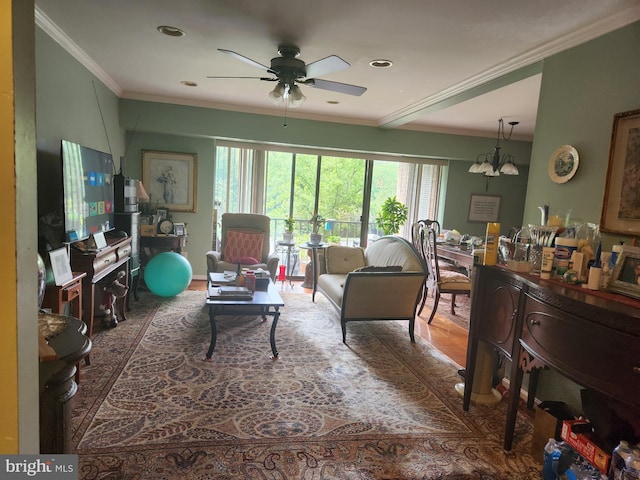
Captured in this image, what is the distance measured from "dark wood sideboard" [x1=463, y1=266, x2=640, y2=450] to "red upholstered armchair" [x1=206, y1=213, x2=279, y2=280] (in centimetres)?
273

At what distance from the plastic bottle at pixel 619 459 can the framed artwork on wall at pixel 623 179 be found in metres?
1.07

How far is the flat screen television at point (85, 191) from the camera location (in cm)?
294

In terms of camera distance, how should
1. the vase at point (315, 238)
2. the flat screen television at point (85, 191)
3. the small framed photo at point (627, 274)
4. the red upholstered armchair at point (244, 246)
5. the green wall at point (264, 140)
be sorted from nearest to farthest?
the small framed photo at point (627, 274), the flat screen television at point (85, 191), the red upholstered armchair at point (244, 246), the green wall at point (264, 140), the vase at point (315, 238)

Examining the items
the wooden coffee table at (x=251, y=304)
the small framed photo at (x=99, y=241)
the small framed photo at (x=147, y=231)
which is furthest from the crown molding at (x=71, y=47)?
the wooden coffee table at (x=251, y=304)

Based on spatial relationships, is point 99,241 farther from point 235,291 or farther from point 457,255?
point 457,255

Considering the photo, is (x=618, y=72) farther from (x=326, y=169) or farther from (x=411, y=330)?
(x=326, y=169)

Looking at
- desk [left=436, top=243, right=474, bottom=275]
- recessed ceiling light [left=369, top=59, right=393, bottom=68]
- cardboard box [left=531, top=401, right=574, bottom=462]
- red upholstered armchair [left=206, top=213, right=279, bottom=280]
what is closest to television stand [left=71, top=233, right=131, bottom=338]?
red upholstered armchair [left=206, top=213, right=279, bottom=280]

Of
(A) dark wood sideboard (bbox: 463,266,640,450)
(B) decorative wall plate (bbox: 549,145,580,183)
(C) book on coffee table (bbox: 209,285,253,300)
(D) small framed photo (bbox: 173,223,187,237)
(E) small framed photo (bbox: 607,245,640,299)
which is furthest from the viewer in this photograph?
(D) small framed photo (bbox: 173,223,187,237)

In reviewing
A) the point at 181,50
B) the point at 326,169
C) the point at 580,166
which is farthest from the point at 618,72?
the point at 326,169

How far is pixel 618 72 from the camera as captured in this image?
2.28 metres

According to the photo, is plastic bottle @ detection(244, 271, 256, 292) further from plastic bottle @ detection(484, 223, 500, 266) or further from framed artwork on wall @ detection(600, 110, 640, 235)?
framed artwork on wall @ detection(600, 110, 640, 235)

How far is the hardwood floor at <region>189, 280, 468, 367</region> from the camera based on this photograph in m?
3.66

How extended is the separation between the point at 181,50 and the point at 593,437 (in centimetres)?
375

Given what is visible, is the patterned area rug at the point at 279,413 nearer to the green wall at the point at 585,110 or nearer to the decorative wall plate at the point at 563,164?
the green wall at the point at 585,110
